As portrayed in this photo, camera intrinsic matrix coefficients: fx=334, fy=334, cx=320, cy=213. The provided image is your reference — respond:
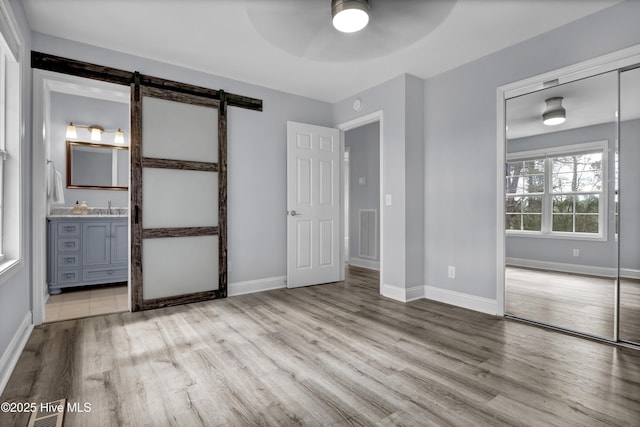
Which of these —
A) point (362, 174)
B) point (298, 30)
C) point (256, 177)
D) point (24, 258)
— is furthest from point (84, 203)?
point (362, 174)

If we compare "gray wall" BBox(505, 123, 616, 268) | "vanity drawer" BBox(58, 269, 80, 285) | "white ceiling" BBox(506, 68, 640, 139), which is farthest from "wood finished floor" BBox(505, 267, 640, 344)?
"vanity drawer" BBox(58, 269, 80, 285)

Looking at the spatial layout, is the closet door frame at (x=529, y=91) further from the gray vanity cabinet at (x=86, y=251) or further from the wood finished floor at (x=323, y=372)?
the gray vanity cabinet at (x=86, y=251)

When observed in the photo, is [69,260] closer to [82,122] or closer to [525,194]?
[82,122]

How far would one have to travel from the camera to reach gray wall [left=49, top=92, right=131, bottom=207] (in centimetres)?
459

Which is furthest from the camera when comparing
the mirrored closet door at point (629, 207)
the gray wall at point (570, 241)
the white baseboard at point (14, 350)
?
the gray wall at point (570, 241)

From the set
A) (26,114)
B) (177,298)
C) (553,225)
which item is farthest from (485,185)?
(26,114)

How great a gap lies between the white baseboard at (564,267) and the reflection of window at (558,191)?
0.28 metres

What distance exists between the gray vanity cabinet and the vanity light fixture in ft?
4.23

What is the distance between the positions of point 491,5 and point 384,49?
2.85 feet

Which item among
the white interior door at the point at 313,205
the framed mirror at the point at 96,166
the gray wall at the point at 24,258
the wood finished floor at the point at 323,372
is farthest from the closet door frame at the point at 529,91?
the framed mirror at the point at 96,166

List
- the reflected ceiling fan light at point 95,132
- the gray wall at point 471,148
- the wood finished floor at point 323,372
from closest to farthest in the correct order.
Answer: the wood finished floor at point 323,372 → the gray wall at point 471,148 → the reflected ceiling fan light at point 95,132

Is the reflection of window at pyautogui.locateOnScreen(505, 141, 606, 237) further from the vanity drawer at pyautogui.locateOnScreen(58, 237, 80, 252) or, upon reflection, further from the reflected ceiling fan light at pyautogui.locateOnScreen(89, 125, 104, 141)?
the reflected ceiling fan light at pyautogui.locateOnScreen(89, 125, 104, 141)

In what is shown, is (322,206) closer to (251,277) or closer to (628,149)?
(251,277)

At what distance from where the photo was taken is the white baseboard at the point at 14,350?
192 centimetres
